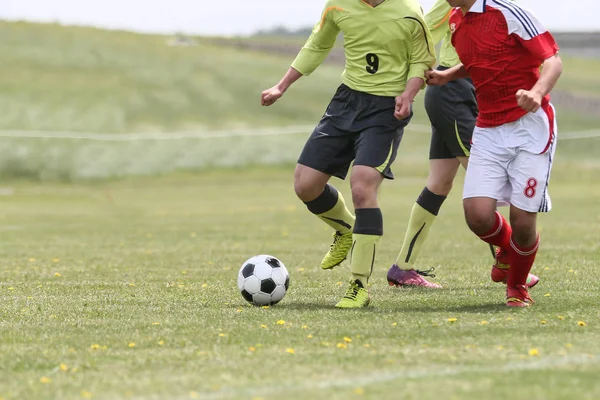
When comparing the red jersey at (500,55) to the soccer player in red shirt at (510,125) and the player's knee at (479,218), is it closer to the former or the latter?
the soccer player in red shirt at (510,125)

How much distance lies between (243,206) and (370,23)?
16112 millimetres

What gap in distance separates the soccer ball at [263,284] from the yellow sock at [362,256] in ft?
1.88

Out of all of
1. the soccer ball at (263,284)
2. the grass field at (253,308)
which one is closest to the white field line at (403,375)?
the grass field at (253,308)

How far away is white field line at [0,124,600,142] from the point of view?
39969mm

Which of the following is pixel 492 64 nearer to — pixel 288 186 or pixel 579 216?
pixel 579 216

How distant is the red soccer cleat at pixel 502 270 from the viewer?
8.76 metres

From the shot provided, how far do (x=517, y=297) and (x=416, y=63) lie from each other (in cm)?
194

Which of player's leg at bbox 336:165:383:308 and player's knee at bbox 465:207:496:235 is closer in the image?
player's knee at bbox 465:207:496:235

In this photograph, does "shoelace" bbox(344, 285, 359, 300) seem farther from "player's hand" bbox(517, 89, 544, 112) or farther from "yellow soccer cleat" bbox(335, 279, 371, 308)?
"player's hand" bbox(517, 89, 544, 112)

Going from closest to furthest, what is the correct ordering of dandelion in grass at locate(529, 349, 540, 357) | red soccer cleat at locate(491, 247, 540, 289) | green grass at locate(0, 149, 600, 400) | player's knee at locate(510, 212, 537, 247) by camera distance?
green grass at locate(0, 149, 600, 400)
dandelion in grass at locate(529, 349, 540, 357)
player's knee at locate(510, 212, 537, 247)
red soccer cleat at locate(491, 247, 540, 289)

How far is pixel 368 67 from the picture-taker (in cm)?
825

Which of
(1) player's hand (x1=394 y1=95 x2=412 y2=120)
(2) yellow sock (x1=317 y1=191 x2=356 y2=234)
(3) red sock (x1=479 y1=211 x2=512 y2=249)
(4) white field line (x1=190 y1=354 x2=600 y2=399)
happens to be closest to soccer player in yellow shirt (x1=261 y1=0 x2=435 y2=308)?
(1) player's hand (x1=394 y1=95 x2=412 y2=120)

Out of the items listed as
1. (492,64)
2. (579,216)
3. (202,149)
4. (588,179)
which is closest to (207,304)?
(492,64)

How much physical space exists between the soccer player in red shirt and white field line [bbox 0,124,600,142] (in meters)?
33.7
